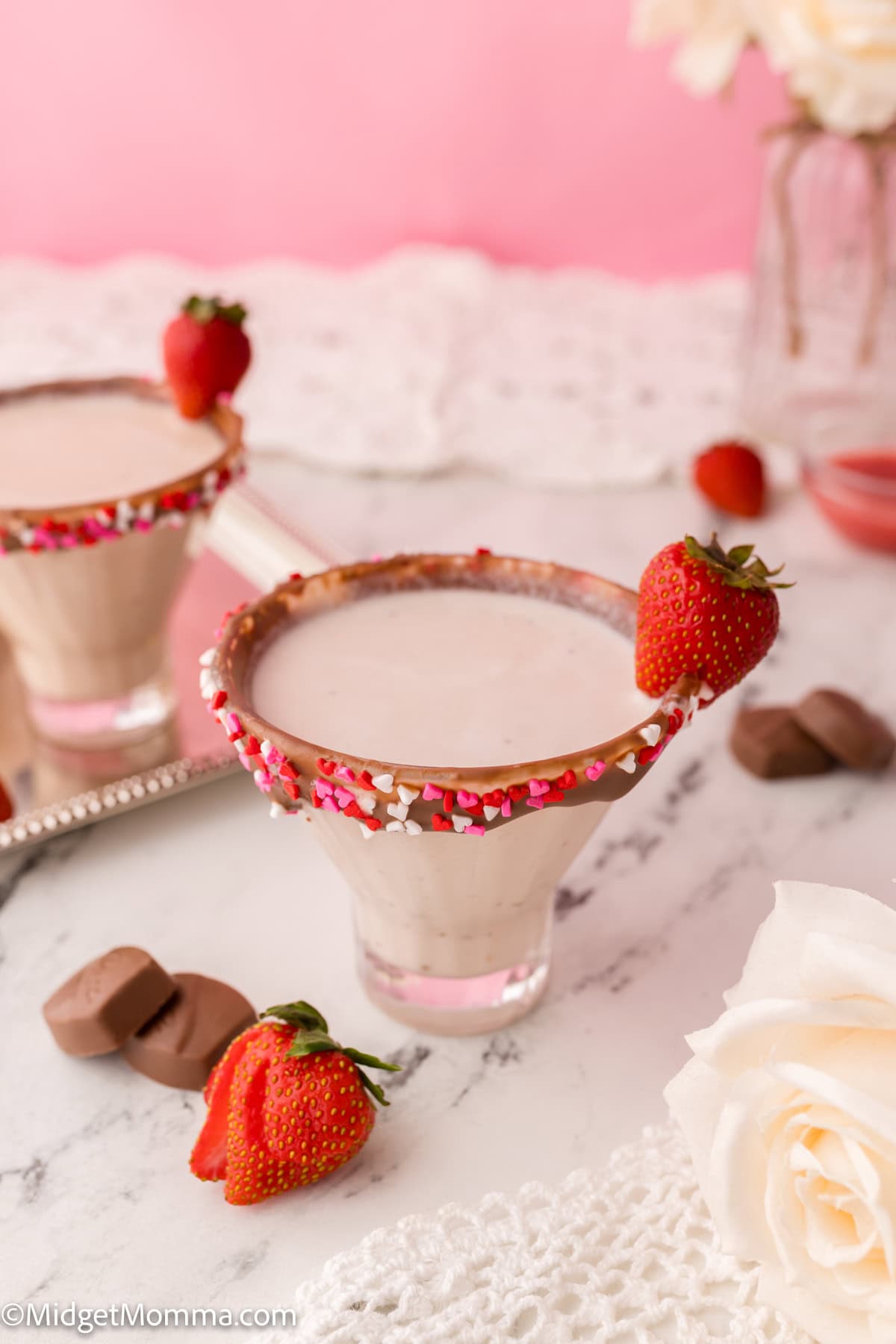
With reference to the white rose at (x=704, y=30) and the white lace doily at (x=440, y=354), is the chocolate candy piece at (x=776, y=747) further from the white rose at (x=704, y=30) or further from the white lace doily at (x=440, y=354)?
the white rose at (x=704, y=30)

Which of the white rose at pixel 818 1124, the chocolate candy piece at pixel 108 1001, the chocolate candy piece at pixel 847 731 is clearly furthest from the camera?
the chocolate candy piece at pixel 847 731

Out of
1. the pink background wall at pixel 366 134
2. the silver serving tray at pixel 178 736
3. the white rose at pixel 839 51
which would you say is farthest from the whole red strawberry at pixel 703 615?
the pink background wall at pixel 366 134

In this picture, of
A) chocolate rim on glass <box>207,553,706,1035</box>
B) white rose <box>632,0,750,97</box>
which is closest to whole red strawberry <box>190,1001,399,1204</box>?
chocolate rim on glass <box>207,553,706,1035</box>

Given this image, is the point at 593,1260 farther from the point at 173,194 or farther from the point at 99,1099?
the point at 173,194

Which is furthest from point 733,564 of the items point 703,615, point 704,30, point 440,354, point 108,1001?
point 440,354

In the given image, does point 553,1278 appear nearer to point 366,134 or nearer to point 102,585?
point 102,585

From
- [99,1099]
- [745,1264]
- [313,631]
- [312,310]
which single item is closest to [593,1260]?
[745,1264]
